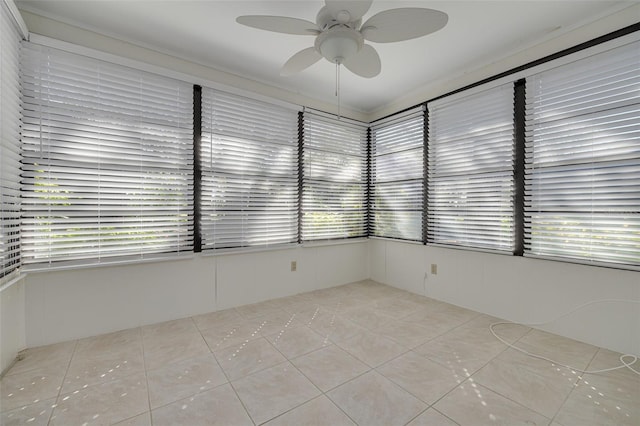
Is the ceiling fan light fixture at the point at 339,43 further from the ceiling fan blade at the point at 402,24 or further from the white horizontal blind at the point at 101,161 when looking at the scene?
the white horizontal blind at the point at 101,161

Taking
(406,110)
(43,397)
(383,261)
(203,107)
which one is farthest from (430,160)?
(43,397)

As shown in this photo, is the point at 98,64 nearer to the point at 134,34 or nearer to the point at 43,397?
the point at 134,34

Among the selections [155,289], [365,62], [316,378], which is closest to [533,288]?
[316,378]

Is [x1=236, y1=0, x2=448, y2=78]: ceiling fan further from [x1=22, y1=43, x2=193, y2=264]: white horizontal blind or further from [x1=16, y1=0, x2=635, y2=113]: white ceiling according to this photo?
[x1=22, y1=43, x2=193, y2=264]: white horizontal blind

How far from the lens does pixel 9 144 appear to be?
202 cm

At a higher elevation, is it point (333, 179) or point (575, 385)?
point (333, 179)

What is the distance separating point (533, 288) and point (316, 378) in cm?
233

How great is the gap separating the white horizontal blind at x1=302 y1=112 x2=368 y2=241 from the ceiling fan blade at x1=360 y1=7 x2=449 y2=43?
208cm

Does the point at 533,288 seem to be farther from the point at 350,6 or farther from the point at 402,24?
the point at 350,6

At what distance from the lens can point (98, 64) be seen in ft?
8.14

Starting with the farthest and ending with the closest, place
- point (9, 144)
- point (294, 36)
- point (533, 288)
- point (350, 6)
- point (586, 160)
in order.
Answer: point (533, 288)
point (294, 36)
point (586, 160)
point (9, 144)
point (350, 6)

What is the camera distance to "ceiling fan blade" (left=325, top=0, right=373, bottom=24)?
1565 mm

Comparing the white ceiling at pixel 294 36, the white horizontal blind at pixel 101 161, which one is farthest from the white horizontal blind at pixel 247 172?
the white ceiling at pixel 294 36

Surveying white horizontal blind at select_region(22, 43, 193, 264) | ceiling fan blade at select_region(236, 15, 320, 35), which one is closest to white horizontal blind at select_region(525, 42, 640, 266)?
ceiling fan blade at select_region(236, 15, 320, 35)
